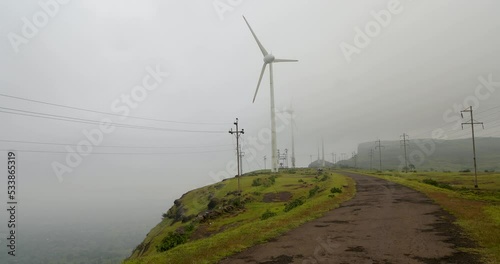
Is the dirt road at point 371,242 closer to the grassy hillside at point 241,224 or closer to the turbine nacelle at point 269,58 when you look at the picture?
the grassy hillside at point 241,224

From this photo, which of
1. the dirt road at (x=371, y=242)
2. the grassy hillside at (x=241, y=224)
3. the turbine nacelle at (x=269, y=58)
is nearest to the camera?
the dirt road at (x=371, y=242)

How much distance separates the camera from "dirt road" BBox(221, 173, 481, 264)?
545 inches

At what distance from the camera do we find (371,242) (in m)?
16.6

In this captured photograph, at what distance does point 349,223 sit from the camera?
22.4 metres

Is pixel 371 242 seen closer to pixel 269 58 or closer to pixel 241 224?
pixel 241 224

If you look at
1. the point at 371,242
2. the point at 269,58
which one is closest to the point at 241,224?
the point at 371,242

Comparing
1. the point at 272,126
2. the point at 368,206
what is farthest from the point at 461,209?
the point at 272,126

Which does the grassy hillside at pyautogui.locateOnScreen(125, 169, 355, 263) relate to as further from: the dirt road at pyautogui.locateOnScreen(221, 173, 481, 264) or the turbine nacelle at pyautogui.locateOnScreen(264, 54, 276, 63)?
the turbine nacelle at pyautogui.locateOnScreen(264, 54, 276, 63)

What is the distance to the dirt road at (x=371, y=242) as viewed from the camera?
13.9 m

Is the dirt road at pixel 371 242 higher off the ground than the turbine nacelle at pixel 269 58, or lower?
lower

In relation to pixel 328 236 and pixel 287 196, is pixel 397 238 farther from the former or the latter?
pixel 287 196

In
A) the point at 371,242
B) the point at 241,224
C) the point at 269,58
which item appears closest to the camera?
the point at 371,242

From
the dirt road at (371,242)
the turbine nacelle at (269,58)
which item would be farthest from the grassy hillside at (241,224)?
the turbine nacelle at (269,58)

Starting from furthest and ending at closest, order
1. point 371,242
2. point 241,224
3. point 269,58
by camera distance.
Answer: point 269,58, point 241,224, point 371,242
